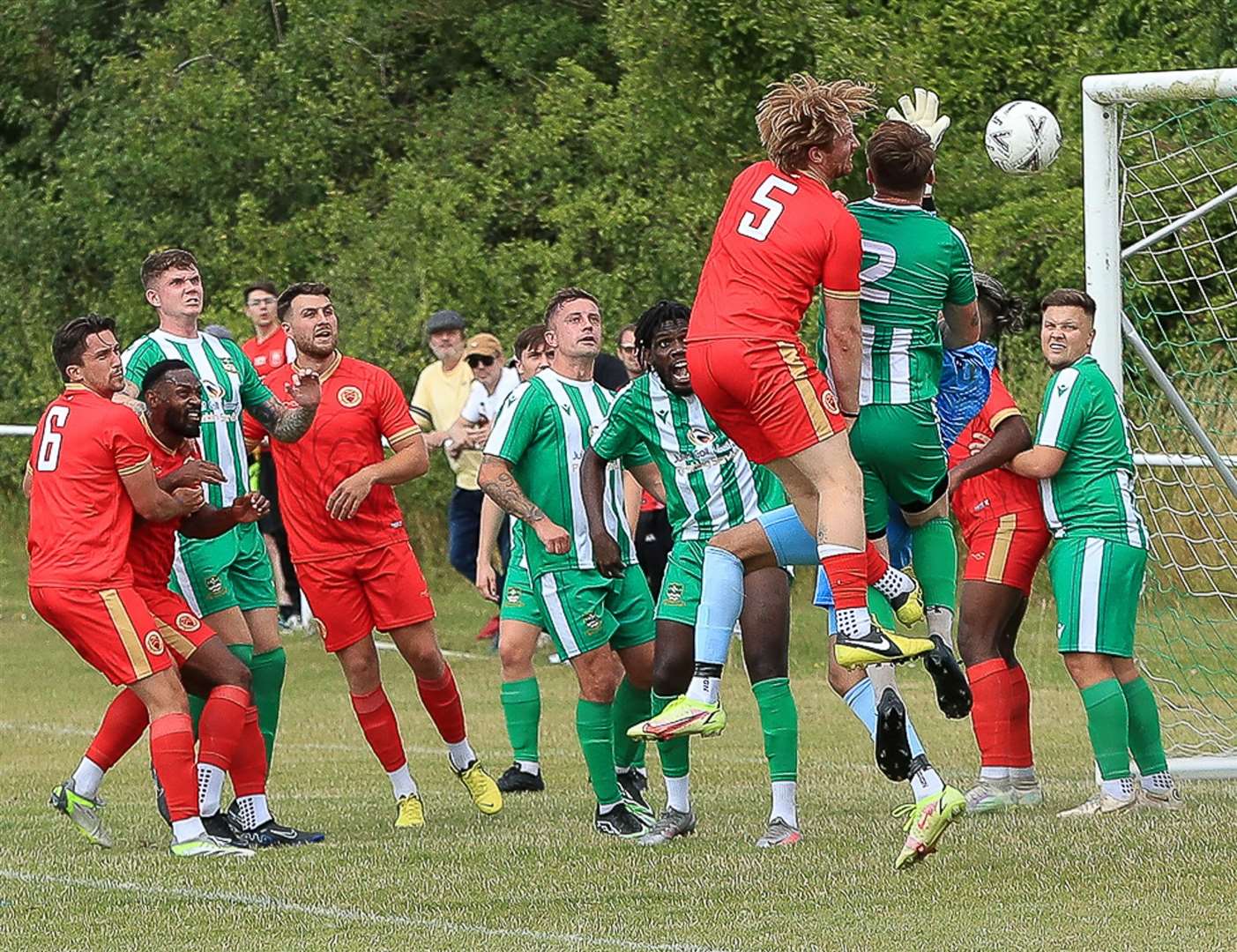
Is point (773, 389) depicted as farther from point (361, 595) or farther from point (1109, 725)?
point (361, 595)

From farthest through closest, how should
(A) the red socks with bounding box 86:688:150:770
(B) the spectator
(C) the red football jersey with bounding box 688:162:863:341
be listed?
(B) the spectator, (A) the red socks with bounding box 86:688:150:770, (C) the red football jersey with bounding box 688:162:863:341

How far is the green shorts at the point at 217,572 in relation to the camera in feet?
27.4

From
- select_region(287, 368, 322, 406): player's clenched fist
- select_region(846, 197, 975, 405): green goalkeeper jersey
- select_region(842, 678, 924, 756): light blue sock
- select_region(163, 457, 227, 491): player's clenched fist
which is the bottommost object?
select_region(842, 678, 924, 756): light blue sock

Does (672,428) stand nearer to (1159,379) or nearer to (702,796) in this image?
(702,796)

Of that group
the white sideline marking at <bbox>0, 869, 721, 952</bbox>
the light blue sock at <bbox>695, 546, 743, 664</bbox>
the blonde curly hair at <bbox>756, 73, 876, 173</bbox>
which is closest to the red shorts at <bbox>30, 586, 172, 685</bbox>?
the white sideline marking at <bbox>0, 869, 721, 952</bbox>

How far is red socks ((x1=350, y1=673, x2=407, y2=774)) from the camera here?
338 inches

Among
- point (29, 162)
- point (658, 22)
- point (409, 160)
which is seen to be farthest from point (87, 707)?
point (29, 162)

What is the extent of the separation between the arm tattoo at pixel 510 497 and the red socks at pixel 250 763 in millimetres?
1297

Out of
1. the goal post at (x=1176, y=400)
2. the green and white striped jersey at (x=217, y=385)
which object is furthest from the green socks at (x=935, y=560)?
the green and white striped jersey at (x=217, y=385)

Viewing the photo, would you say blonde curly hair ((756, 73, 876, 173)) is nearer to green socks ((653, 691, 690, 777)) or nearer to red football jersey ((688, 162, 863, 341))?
red football jersey ((688, 162, 863, 341))

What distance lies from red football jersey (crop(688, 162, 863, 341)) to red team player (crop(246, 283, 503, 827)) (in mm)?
2266

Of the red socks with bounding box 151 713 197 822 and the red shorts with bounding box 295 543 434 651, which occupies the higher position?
the red shorts with bounding box 295 543 434 651

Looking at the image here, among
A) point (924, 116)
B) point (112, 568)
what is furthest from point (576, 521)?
point (924, 116)

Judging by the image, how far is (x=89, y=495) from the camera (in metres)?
7.59
